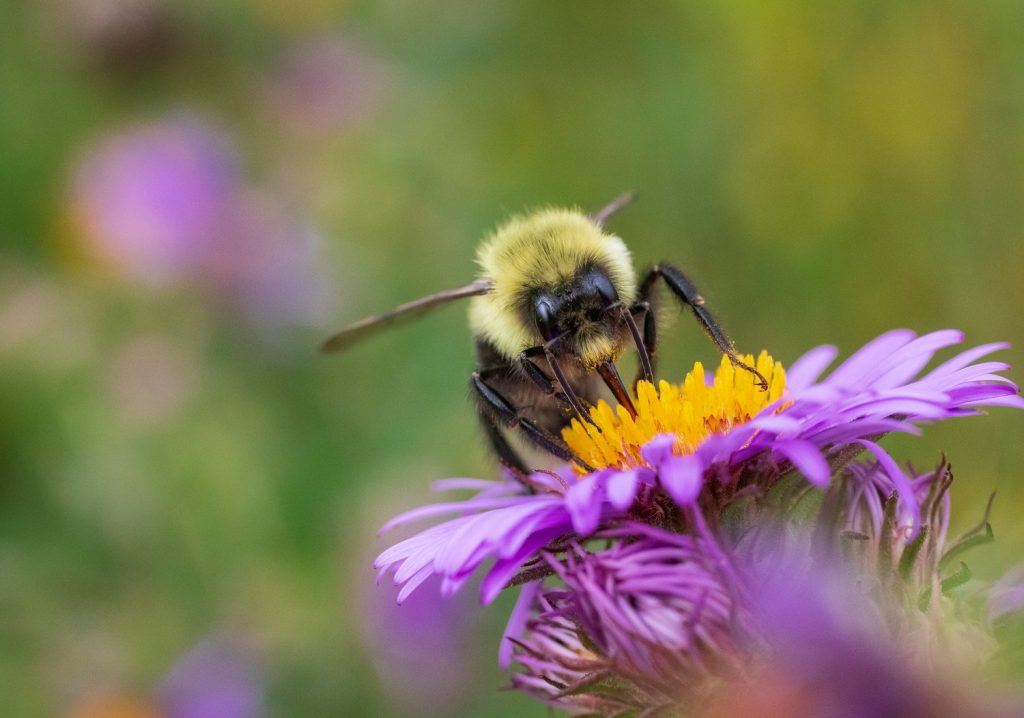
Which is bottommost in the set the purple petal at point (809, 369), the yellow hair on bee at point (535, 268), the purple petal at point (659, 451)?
the purple petal at point (659, 451)

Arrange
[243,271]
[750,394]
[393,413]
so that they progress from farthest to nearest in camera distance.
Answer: [243,271]
[393,413]
[750,394]

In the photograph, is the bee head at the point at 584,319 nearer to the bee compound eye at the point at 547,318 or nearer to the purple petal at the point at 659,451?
the bee compound eye at the point at 547,318

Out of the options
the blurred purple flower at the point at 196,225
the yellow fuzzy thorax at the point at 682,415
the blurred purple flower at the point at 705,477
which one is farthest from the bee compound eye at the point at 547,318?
the blurred purple flower at the point at 196,225

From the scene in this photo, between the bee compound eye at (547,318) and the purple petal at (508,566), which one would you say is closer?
the purple petal at (508,566)

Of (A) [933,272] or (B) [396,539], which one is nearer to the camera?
(B) [396,539]

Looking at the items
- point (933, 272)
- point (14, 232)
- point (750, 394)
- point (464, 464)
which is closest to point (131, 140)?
point (14, 232)

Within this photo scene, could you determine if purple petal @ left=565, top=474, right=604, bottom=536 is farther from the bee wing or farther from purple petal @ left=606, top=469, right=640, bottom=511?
the bee wing

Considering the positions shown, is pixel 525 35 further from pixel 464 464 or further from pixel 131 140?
pixel 464 464
